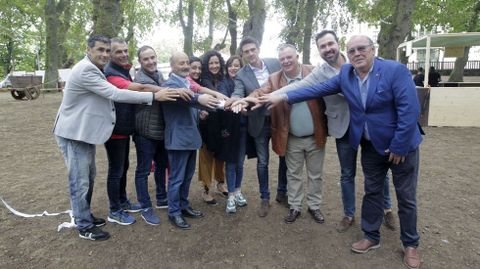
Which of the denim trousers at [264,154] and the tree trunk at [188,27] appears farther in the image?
the tree trunk at [188,27]

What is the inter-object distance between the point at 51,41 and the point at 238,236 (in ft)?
65.7

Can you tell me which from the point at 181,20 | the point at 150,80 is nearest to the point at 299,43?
the point at 181,20

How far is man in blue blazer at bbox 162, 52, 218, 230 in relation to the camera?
3707 millimetres

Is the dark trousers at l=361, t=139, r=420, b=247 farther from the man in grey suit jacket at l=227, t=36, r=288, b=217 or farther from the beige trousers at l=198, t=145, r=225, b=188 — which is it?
the beige trousers at l=198, t=145, r=225, b=188

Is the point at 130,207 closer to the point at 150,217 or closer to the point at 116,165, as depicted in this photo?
the point at 150,217

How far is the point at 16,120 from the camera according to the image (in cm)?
1170

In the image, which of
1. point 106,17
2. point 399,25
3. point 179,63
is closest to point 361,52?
point 179,63

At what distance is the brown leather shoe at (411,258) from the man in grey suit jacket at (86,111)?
2.53 m

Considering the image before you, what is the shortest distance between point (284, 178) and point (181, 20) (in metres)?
20.1

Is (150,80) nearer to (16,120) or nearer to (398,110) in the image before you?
(398,110)

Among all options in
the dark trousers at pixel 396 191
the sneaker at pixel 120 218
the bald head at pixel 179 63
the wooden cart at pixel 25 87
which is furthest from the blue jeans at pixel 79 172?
the wooden cart at pixel 25 87

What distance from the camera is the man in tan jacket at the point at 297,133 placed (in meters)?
3.87

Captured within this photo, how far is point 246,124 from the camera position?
13.9 ft

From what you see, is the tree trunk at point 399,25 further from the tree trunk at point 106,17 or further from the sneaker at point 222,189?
the sneaker at point 222,189
